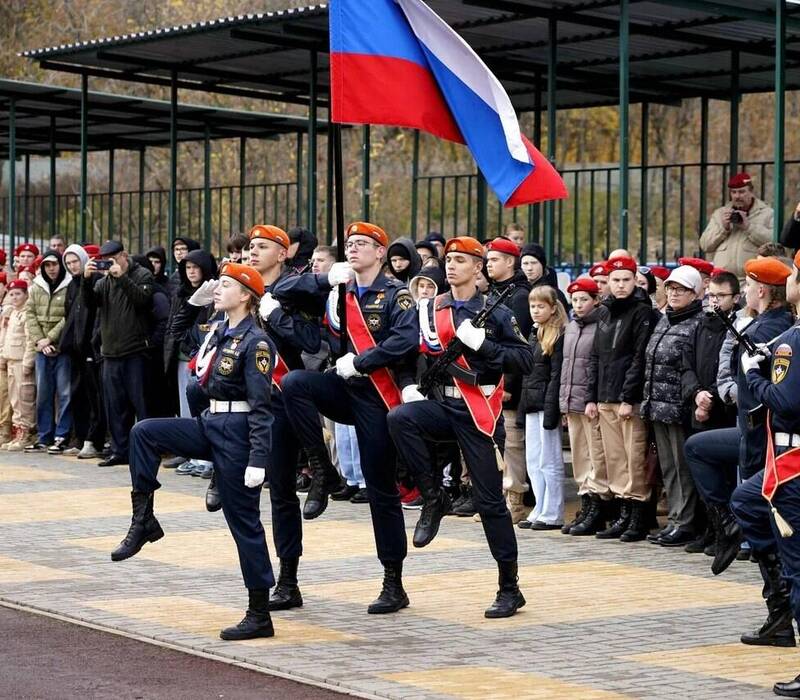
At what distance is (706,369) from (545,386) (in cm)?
157

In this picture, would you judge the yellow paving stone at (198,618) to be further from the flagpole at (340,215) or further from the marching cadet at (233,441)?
the flagpole at (340,215)

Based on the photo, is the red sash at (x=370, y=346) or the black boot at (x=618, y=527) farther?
the black boot at (x=618, y=527)

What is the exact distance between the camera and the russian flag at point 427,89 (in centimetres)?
1006

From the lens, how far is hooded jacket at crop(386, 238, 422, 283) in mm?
13648

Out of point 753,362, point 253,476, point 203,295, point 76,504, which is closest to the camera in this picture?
point 753,362

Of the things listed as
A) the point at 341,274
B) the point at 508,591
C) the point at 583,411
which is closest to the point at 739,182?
the point at 583,411

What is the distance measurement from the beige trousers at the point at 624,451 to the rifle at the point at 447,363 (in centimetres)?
316

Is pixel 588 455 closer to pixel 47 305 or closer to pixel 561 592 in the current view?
pixel 561 592

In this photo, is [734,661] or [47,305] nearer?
[734,661]

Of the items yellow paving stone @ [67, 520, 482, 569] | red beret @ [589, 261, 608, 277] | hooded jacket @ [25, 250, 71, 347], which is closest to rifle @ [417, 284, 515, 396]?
yellow paving stone @ [67, 520, 482, 569]

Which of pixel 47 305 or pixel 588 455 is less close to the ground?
pixel 47 305

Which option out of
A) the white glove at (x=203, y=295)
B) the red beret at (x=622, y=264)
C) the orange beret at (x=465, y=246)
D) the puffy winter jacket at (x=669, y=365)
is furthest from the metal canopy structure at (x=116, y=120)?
the orange beret at (x=465, y=246)

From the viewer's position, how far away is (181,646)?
348 inches

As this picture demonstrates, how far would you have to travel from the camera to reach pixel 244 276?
30.8ft
